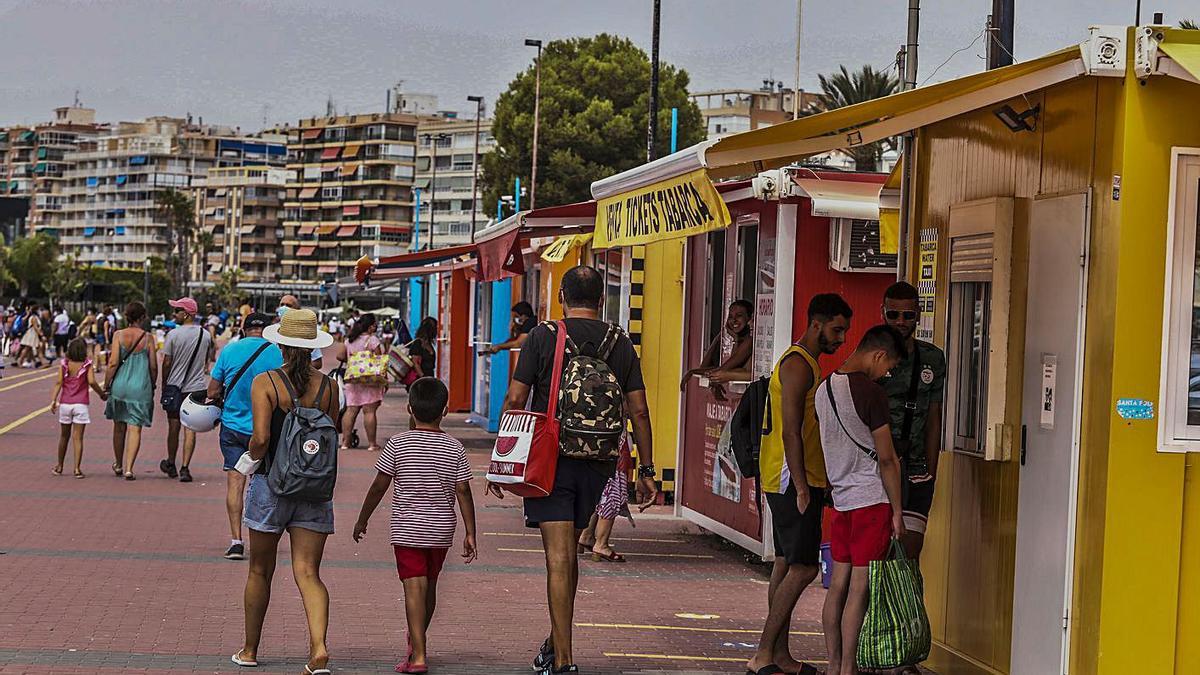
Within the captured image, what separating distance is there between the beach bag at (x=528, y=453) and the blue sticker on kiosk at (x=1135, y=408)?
8.12ft

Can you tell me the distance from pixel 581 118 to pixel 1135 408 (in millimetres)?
57819

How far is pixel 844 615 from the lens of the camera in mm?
7484

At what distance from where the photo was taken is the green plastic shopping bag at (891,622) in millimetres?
7273

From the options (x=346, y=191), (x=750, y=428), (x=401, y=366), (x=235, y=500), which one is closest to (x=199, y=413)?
(x=235, y=500)

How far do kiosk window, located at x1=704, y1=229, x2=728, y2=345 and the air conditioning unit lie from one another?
1746mm

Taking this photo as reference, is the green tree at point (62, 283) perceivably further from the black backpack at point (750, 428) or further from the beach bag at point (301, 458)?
the beach bag at point (301, 458)

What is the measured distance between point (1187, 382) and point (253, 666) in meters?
4.30

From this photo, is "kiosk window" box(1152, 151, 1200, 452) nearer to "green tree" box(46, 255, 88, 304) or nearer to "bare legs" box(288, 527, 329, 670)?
"bare legs" box(288, 527, 329, 670)

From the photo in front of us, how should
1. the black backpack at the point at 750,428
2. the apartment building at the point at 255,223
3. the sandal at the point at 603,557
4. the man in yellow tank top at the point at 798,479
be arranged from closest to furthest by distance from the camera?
the man in yellow tank top at the point at 798,479 < the black backpack at the point at 750,428 < the sandal at the point at 603,557 < the apartment building at the point at 255,223

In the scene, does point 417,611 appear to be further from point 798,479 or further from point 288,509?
point 798,479

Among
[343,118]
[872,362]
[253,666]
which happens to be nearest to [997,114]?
[872,362]

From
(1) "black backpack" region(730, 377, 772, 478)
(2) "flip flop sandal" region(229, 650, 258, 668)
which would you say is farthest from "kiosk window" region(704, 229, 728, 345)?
(2) "flip flop sandal" region(229, 650, 258, 668)

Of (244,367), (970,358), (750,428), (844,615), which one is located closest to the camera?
(844,615)

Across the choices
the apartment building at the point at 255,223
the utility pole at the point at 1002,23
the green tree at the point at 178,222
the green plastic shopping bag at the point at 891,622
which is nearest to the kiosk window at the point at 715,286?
the utility pole at the point at 1002,23
